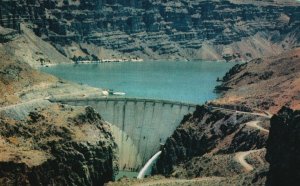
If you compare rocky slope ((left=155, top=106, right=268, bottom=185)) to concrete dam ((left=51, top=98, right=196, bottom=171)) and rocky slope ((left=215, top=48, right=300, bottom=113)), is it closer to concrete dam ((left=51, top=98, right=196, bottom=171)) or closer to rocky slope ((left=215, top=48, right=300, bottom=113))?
concrete dam ((left=51, top=98, right=196, bottom=171))

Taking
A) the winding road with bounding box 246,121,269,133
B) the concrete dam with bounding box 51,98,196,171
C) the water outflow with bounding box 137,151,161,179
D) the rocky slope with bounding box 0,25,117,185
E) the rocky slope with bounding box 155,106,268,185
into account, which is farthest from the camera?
the concrete dam with bounding box 51,98,196,171

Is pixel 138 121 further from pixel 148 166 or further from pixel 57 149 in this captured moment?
pixel 57 149

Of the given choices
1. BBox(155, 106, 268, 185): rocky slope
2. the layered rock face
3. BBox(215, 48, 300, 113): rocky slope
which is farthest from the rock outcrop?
BBox(215, 48, 300, 113): rocky slope

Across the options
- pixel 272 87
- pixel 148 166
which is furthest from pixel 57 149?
pixel 272 87

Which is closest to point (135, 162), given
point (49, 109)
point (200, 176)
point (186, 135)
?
point (186, 135)

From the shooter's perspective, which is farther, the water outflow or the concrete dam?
the concrete dam

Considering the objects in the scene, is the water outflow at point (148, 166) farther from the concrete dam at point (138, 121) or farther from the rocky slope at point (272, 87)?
the rocky slope at point (272, 87)

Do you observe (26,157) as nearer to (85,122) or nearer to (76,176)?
(76,176)
